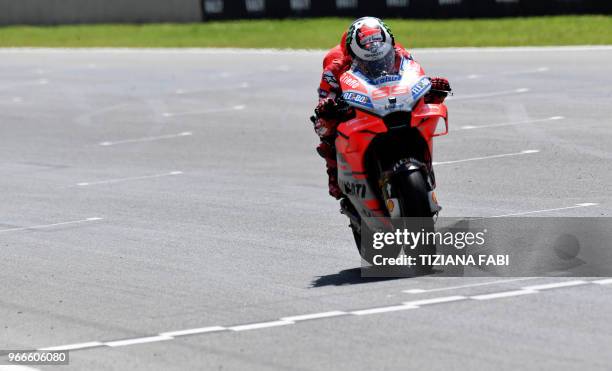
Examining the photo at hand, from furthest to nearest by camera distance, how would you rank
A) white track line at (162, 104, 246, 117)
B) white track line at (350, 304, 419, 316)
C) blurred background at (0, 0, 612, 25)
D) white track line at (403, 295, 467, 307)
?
blurred background at (0, 0, 612, 25), white track line at (162, 104, 246, 117), white track line at (403, 295, 467, 307), white track line at (350, 304, 419, 316)

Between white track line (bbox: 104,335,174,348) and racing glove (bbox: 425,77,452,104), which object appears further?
racing glove (bbox: 425,77,452,104)

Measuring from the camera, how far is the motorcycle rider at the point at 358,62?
1005 centimetres

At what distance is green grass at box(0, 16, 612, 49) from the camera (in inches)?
1284

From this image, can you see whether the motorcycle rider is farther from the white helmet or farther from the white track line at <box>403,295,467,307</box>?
the white track line at <box>403,295,467,307</box>

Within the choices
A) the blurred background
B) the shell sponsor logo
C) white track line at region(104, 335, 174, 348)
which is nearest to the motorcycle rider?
the shell sponsor logo

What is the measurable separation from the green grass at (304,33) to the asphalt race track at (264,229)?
3469mm

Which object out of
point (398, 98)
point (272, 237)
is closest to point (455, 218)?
point (272, 237)

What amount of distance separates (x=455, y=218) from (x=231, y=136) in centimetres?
949

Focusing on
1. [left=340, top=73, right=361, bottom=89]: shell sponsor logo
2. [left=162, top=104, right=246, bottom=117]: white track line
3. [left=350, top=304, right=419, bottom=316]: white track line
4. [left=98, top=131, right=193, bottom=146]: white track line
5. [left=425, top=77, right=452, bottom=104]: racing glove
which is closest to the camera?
[left=350, top=304, right=419, bottom=316]: white track line

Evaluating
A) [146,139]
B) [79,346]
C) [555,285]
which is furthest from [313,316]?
[146,139]

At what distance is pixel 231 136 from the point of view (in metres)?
21.7

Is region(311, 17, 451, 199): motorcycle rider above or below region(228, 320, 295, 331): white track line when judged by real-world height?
above

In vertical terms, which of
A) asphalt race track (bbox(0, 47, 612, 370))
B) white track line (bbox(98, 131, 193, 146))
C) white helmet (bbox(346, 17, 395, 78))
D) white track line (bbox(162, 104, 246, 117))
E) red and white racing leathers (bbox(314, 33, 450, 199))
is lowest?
white track line (bbox(162, 104, 246, 117))

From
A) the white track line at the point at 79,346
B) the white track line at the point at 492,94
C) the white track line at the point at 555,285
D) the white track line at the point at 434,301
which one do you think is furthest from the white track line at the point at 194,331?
the white track line at the point at 492,94
